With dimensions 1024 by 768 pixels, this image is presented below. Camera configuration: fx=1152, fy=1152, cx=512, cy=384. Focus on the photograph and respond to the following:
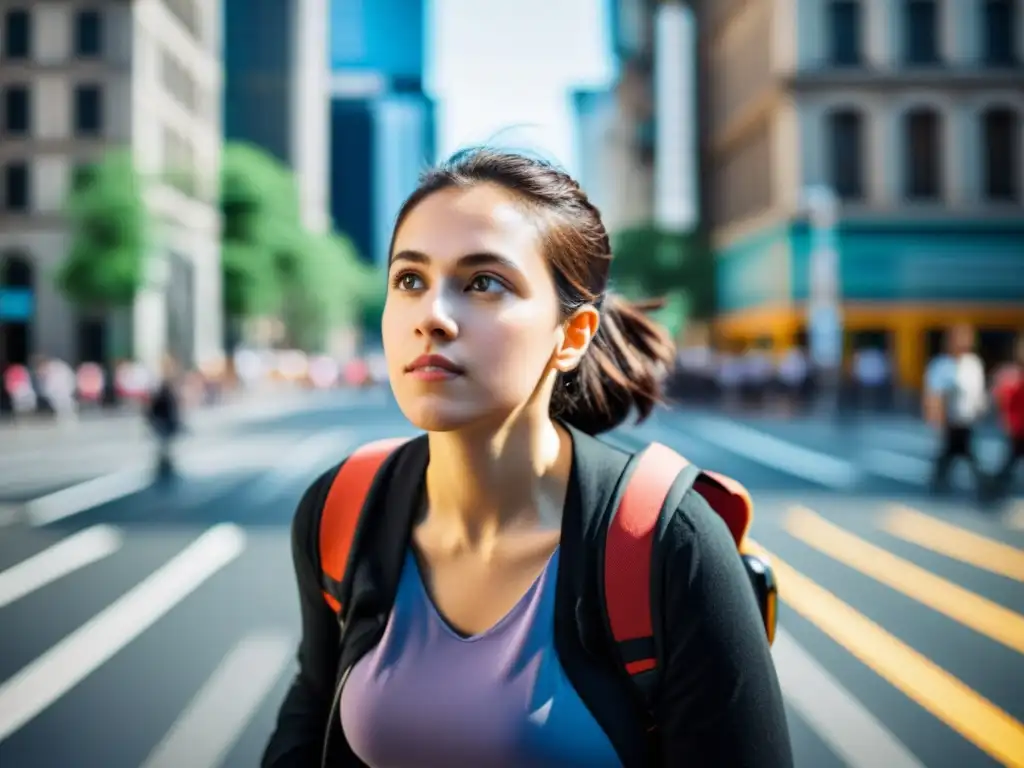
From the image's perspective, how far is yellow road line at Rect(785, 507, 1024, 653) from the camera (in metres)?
6.97

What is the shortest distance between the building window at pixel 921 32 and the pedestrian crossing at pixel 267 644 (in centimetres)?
3488

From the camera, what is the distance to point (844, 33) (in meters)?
42.1

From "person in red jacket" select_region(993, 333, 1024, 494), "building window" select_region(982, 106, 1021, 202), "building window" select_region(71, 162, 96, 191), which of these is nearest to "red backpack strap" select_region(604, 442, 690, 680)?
"person in red jacket" select_region(993, 333, 1024, 494)

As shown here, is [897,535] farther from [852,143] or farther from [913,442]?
[852,143]

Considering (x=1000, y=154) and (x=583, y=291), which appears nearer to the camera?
(x=583, y=291)

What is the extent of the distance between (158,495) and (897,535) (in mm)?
8662

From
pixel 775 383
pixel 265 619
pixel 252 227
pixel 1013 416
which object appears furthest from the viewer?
pixel 252 227

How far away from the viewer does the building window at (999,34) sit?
131 feet

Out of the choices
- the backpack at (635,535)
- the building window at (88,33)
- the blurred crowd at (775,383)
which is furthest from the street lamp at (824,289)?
the backpack at (635,535)

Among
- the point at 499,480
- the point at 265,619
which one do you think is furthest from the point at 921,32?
the point at 499,480

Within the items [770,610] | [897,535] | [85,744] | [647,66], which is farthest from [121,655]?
[647,66]

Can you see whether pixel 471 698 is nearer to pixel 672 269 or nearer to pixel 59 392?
pixel 59 392

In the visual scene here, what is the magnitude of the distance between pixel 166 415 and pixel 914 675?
11.8 meters

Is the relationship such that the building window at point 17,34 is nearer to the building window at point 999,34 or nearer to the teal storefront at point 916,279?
the teal storefront at point 916,279
